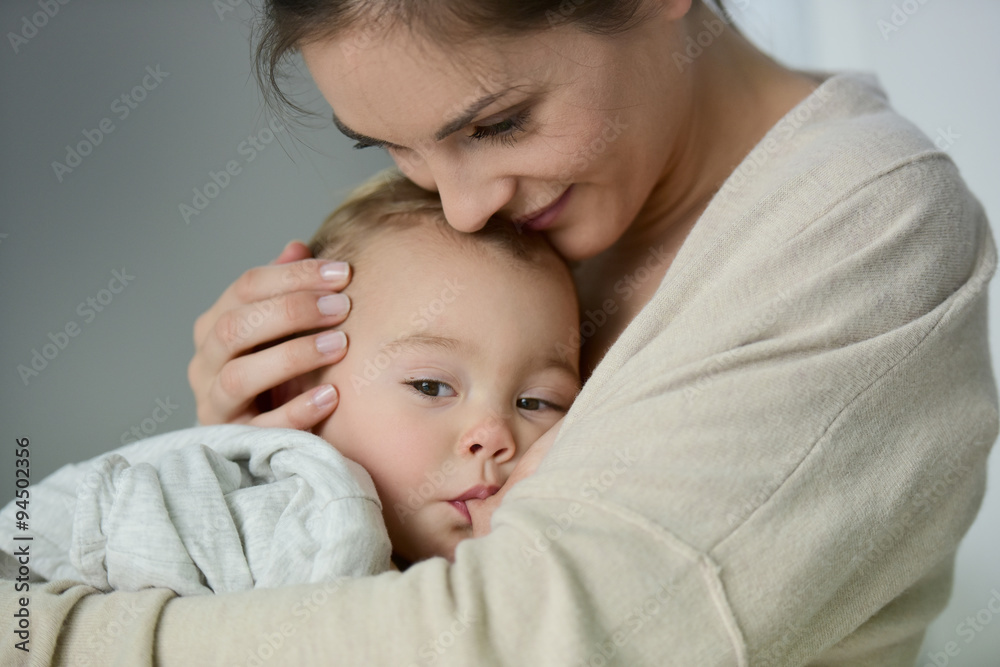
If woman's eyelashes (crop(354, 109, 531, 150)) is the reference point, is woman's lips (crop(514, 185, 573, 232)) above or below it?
below

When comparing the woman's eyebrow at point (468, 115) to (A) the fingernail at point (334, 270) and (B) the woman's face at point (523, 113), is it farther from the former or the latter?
(A) the fingernail at point (334, 270)

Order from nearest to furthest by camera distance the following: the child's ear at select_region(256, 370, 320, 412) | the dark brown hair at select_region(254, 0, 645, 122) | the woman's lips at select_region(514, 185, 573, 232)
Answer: the dark brown hair at select_region(254, 0, 645, 122), the woman's lips at select_region(514, 185, 573, 232), the child's ear at select_region(256, 370, 320, 412)

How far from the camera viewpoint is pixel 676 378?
2.62 feet

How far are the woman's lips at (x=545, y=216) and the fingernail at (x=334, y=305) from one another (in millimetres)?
270

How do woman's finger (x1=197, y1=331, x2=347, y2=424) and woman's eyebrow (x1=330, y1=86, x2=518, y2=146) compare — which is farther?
woman's finger (x1=197, y1=331, x2=347, y2=424)

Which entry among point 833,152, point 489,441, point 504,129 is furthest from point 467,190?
point 833,152

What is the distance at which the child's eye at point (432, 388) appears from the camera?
113 centimetres

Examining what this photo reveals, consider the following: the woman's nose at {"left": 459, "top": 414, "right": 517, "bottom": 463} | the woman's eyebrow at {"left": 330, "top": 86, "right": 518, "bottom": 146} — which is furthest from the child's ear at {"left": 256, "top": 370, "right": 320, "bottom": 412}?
the woman's eyebrow at {"left": 330, "top": 86, "right": 518, "bottom": 146}

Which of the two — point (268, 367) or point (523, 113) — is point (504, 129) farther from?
point (268, 367)

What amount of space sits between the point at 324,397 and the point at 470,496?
24cm

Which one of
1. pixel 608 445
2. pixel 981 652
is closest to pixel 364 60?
pixel 608 445

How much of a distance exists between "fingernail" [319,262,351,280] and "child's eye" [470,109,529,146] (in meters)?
0.33

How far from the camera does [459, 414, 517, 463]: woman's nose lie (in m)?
1.08

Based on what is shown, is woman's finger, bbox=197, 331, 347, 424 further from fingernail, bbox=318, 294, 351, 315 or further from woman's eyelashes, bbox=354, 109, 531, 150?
woman's eyelashes, bbox=354, 109, 531, 150
